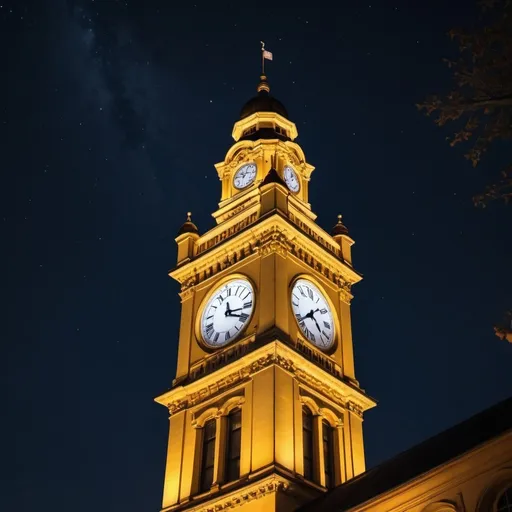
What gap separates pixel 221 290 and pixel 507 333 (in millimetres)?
29978

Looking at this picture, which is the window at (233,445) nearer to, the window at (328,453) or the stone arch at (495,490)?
the window at (328,453)

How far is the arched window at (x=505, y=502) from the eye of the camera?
27.4m

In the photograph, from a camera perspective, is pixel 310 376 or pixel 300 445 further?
pixel 310 376

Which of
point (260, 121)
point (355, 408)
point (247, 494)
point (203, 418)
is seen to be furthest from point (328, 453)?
point (260, 121)

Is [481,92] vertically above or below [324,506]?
below

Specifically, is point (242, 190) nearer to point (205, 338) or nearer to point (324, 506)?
point (205, 338)

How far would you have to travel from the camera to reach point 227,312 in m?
44.8

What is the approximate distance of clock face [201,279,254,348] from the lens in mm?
43844

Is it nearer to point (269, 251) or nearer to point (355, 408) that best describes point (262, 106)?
point (269, 251)

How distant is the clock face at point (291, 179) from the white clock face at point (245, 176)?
6.24 ft

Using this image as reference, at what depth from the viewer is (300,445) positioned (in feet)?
128

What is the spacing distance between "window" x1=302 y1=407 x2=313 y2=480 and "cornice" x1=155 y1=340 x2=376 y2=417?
4.56ft

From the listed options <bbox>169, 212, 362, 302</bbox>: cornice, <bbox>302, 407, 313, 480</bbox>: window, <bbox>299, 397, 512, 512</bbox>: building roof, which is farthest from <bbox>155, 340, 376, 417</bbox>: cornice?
<bbox>299, 397, 512, 512</bbox>: building roof

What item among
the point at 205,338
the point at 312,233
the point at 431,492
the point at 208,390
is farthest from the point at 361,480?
the point at 312,233
